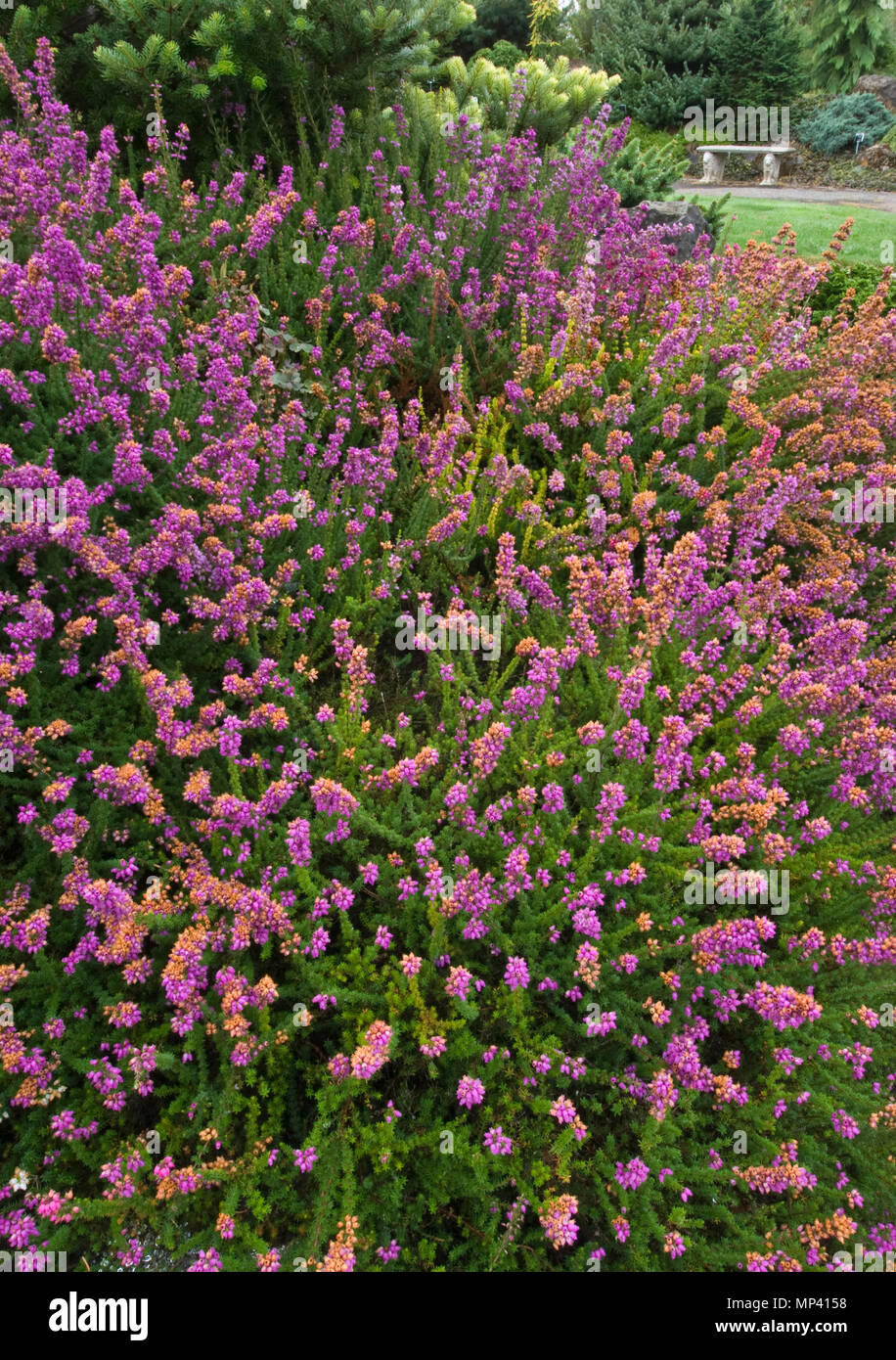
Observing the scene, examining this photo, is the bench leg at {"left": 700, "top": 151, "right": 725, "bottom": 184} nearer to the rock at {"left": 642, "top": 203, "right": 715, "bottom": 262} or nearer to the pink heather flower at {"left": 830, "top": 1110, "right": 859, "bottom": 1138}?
the rock at {"left": 642, "top": 203, "right": 715, "bottom": 262}

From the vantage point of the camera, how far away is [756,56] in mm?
18094

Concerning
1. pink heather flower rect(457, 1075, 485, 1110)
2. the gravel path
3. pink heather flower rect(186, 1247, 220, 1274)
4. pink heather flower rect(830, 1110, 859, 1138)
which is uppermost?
the gravel path

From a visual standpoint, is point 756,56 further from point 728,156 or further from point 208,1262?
point 208,1262

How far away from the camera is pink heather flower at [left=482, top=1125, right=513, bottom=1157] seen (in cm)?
241

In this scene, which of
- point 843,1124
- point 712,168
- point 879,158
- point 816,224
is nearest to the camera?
point 843,1124

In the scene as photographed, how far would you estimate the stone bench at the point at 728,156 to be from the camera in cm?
1639

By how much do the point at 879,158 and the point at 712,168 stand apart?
479 cm

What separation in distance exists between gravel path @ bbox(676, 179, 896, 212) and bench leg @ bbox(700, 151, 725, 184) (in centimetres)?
25

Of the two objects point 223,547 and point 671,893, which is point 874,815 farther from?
point 223,547

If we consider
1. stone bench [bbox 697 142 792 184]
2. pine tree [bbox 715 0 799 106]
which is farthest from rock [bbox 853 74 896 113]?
stone bench [bbox 697 142 792 184]

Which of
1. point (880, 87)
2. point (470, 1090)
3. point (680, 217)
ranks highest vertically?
point (880, 87)

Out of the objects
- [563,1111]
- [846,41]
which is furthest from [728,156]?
[563,1111]

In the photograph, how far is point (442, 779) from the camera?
3.11 meters

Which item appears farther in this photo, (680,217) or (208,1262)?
(680,217)
